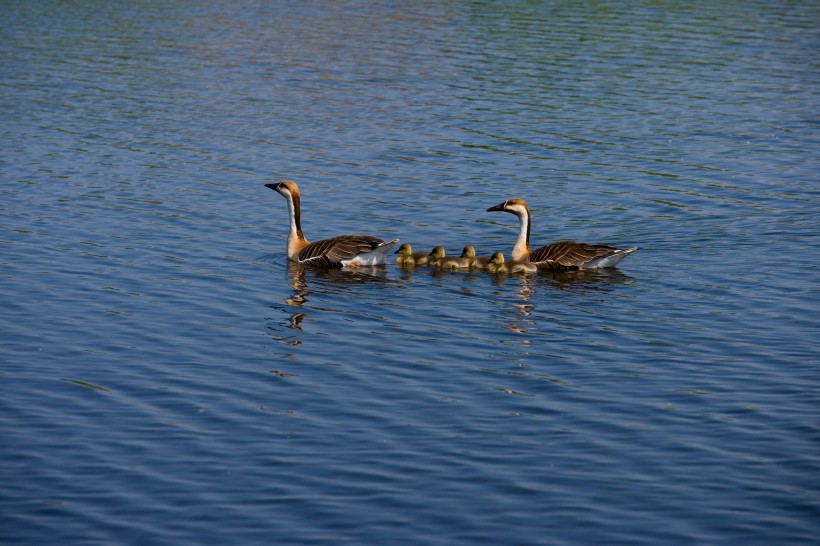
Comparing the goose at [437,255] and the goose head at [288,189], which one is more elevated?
the goose head at [288,189]

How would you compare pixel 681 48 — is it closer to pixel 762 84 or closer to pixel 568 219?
pixel 762 84

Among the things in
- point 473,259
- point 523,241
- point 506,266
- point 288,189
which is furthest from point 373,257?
point 523,241

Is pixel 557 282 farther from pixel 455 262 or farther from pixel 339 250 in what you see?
pixel 339 250

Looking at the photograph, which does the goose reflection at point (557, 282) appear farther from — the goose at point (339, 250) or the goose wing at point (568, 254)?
the goose at point (339, 250)

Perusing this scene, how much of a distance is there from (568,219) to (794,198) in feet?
17.8

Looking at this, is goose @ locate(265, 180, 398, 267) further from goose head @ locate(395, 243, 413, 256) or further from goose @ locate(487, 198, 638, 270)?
goose @ locate(487, 198, 638, 270)

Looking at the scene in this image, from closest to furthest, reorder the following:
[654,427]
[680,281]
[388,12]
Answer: [654,427] < [680,281] < [388,12]

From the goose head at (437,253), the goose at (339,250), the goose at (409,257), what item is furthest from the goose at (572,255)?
the goose at (339,250)

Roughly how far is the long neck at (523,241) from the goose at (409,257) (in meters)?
1.84

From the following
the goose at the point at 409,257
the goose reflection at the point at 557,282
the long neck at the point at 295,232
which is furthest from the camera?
the long neck at the point at 295,232

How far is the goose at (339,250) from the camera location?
2250 centimetres

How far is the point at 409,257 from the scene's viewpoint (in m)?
22.7

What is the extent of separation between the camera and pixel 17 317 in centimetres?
1916

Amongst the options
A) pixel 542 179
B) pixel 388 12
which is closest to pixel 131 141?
pixel 542 179
